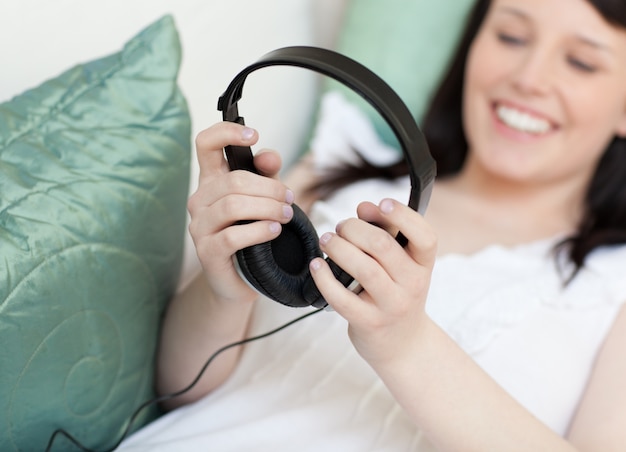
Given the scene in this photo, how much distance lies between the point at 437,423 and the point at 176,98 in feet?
1.50

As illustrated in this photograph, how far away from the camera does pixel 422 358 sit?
69 cm

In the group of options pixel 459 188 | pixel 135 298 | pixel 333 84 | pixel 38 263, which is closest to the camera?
pixel 38 263

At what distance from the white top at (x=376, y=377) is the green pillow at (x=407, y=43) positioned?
427mm

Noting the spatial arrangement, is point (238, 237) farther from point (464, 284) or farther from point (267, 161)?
point (464, 284)

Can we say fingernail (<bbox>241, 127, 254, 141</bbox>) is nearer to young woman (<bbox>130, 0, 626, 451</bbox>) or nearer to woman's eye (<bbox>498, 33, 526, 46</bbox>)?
young woman (<bbox>130, 0, 626, 451</bbox>)

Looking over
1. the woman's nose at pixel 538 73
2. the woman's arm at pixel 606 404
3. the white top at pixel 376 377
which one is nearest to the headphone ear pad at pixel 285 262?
the white top at pixel 376 377

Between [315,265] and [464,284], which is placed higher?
[315,265]

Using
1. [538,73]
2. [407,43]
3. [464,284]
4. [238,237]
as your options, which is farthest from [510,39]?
[238,237]

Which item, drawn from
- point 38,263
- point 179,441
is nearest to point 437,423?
point 179,441

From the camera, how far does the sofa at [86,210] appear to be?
0.65 metres

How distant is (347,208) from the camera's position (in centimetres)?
108

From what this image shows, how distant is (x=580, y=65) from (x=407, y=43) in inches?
15.1

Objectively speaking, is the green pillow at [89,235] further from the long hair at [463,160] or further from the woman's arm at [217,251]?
the long hair at [463,160]

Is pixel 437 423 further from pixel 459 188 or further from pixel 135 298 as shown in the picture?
pixel 459 188
